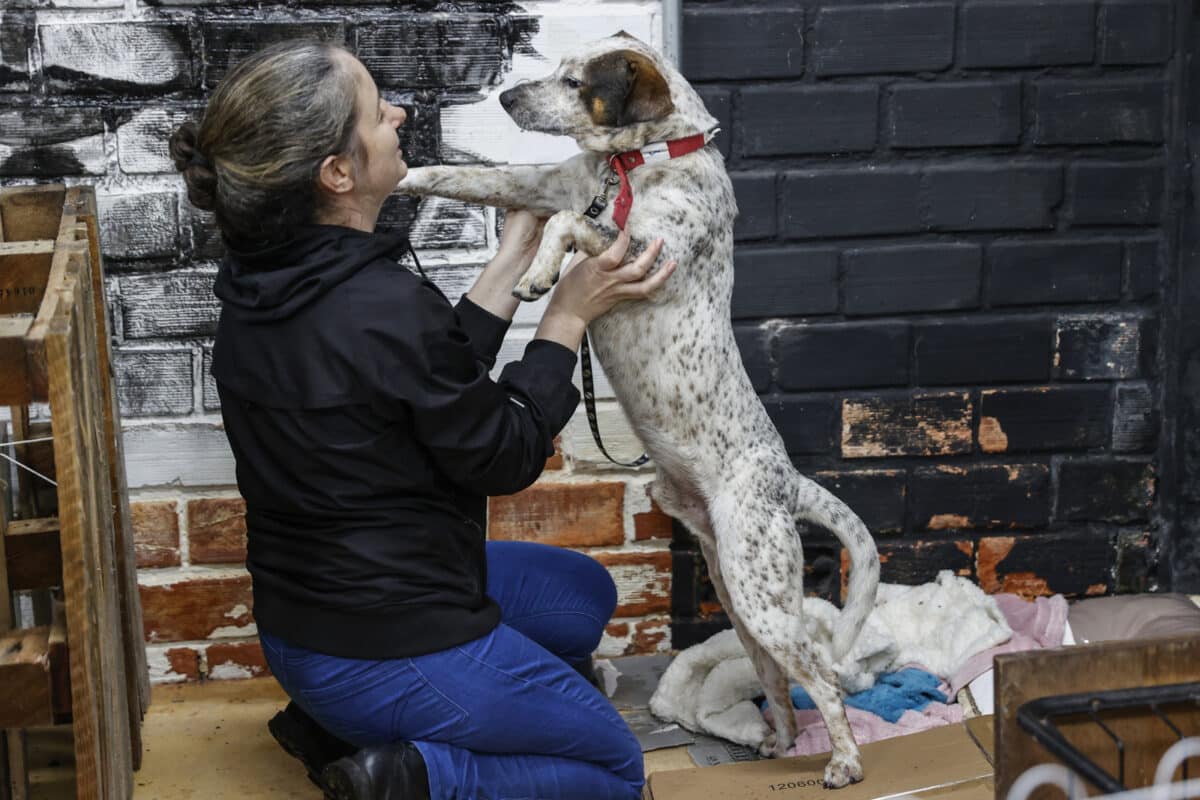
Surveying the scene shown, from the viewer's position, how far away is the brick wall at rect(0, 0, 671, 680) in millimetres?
2787

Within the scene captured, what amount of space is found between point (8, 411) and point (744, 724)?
178 centimetres

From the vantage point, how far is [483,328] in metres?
2.32

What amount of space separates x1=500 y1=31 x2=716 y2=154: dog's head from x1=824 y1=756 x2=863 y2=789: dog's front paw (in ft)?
3.99

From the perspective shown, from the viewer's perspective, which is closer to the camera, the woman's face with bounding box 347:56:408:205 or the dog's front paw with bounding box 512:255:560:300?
the woman's face with bounding box 347:56:408:205

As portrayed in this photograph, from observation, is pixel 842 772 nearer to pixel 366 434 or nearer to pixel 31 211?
pixel 366 434

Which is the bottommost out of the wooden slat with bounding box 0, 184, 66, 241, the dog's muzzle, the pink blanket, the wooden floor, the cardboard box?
the wooden floor

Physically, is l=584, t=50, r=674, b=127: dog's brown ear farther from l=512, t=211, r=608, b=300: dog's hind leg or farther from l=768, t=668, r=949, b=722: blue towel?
l=768, t=668, r=949, b=722: blue towel

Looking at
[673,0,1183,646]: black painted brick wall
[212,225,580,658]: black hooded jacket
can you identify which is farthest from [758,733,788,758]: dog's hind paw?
[212,225,580,658]: black hooded jacket

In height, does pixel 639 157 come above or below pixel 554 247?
above

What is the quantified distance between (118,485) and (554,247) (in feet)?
3.59

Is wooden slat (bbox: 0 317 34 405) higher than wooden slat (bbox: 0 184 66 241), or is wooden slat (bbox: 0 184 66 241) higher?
wooden slat (bbox: 0 184 66 241)

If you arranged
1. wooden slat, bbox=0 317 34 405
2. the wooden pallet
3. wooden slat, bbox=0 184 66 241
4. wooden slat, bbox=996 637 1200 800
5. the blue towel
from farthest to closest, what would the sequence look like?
1. the blue towel
2. wooden slat, bbox=0 184 66 241
3. the wooden pallet
4. wooden slat, bbox=0 317 34 405
5. wooden slat, bbox=996 637 1200 800

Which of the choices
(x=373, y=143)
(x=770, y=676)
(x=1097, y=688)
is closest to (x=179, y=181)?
(x=373, y=143)

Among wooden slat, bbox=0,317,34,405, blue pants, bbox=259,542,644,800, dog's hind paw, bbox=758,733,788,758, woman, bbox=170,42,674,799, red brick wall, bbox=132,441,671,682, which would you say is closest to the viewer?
wooden slat, bbox=0,317,34,405
